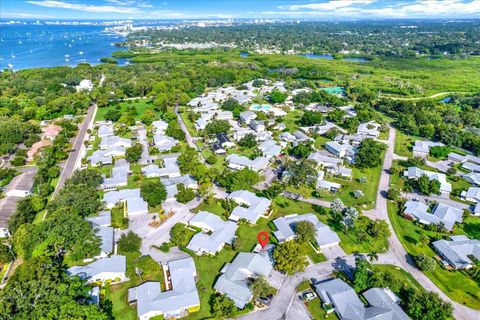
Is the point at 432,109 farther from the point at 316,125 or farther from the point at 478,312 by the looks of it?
the point at 478,312

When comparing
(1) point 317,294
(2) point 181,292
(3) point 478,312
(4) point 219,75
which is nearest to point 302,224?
(1) point 317,294

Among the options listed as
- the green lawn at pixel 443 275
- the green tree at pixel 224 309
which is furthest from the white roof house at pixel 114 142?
the green lawn at pixel 443 275

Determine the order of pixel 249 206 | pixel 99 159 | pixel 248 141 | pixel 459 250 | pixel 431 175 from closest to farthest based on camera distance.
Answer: pixel 459 250, pixel 249 206, pixel 431 175, pixel 99 159, pixel 248 141

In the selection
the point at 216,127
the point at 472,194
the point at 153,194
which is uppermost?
the point at 216,127

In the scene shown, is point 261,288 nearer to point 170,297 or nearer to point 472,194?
point 170,297

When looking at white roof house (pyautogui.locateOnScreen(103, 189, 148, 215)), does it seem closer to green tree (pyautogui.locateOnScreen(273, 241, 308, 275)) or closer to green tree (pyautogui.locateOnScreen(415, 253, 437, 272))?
green tree (pyautogui.locateOnScreen(273, 241, 308, 275))

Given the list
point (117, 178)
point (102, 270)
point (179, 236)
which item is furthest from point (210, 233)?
point (117, 178)
